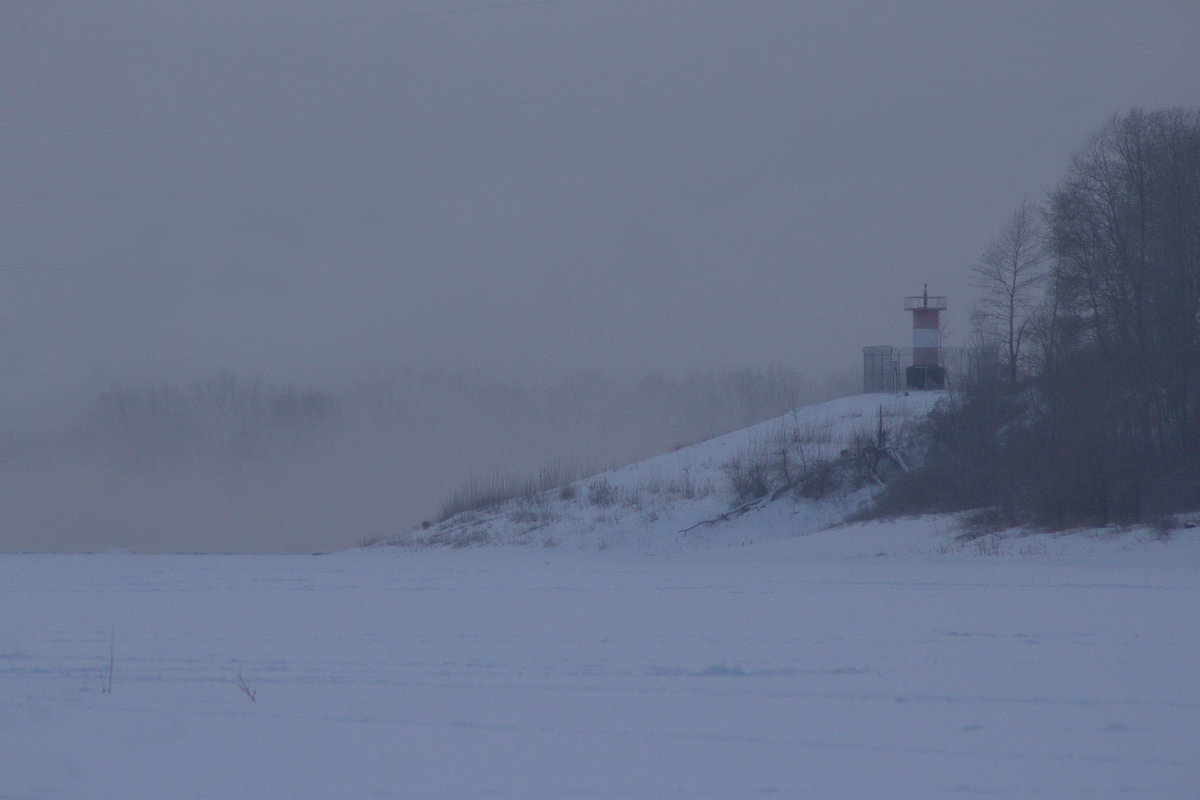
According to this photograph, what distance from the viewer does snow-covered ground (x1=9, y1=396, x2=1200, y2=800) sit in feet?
20.1

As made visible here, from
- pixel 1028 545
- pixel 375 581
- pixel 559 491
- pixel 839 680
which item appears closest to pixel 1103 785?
pixel 839 680

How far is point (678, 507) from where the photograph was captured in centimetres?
3509

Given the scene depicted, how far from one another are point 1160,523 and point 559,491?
71.9ft

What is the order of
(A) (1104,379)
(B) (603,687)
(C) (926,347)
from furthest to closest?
(C) (926,347)
(A) (1104,379)
(B) (603,687)

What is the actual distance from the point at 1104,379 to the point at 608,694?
87.6 ft

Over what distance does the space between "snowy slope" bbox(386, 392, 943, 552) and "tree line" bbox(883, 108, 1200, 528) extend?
3.06 meters

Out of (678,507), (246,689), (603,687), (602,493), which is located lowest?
(678,507)

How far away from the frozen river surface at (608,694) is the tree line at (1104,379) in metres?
13.0

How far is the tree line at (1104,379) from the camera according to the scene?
25.2 m

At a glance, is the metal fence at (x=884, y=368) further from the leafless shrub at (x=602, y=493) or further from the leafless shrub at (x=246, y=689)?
the leafless shrub at (x=246, y=689)

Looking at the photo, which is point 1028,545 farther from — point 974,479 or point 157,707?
point 157,707

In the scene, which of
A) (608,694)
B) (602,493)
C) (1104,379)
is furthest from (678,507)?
(608,694)

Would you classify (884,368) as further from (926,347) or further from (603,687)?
(603,687)

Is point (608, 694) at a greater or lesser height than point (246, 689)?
lesser
